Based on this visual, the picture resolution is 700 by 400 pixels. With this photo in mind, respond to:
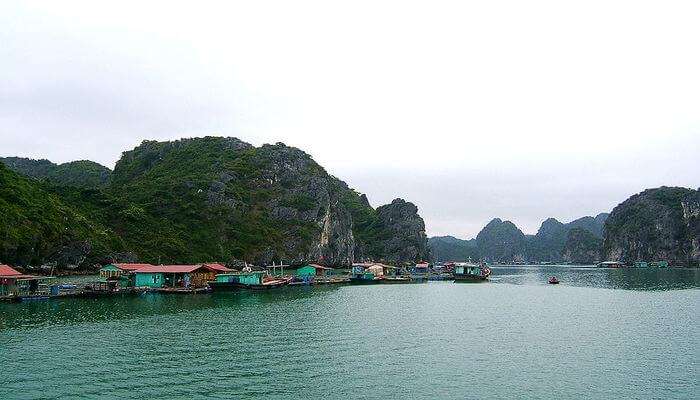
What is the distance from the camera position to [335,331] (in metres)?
44.2

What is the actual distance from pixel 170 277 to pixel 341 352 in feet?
175

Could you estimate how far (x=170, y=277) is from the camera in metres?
81.2

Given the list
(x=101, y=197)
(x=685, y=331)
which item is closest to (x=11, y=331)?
(x=685, y=331)

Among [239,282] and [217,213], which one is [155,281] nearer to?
[239,282]

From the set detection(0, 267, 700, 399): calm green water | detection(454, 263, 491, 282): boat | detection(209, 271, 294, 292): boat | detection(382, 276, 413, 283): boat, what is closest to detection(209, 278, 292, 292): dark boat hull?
detection(209, 271, 294, 292): boat

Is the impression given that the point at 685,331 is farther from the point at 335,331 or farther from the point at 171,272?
the point at 171,272

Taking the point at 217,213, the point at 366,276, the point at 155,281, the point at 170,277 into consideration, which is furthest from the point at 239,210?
the point at 155,281

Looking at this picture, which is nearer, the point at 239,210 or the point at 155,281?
the point at 155,281

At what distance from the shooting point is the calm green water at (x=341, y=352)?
2736 centimetres

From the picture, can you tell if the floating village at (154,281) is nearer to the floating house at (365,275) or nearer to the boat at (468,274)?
the floating house at (365,275)

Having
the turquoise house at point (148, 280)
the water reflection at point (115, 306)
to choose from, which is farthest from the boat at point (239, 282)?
the turquoise house at point (148, 280)

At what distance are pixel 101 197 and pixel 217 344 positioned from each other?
134750 millimetres

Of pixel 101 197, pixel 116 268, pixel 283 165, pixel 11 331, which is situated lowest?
pixel 11 331

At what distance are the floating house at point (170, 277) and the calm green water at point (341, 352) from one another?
55.4 ft
